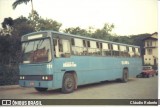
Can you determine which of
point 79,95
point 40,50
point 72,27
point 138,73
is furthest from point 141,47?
point 40,50

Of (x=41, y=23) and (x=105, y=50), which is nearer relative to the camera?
(x=41, y=23)

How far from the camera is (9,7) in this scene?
33.4ft

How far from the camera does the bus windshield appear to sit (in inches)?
375

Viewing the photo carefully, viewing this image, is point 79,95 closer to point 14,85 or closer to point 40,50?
point 40,50

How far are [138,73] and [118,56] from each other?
81.7 inches

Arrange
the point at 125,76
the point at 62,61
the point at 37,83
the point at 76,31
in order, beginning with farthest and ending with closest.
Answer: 1. the point at 125,76
2. the point at 76,31
3. the point at 62,61
4. the point at 37,83

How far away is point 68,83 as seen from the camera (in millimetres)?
10055

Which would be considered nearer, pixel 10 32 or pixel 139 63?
pixel 10 32

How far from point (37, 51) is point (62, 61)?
91 centimetres

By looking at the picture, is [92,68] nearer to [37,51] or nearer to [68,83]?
[68,83]

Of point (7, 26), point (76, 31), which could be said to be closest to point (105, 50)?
point (76, 31)

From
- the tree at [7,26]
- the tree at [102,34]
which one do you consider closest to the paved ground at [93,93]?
the tree at [7,26]

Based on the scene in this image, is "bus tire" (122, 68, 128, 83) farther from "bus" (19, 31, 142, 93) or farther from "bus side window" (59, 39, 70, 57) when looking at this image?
"bus side window" (59, 39, 70, 57)

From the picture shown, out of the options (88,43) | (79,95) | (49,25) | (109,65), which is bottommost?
(79,95)
